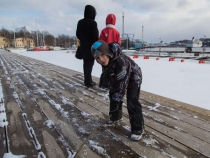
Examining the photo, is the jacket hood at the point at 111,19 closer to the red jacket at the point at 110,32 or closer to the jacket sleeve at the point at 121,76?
the red jacket at the point at 110,32

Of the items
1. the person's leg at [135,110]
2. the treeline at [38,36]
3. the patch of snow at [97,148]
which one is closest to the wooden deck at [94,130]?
the patch of snow at [97,148]

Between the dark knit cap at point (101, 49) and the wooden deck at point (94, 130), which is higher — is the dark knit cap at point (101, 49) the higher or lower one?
the higher one

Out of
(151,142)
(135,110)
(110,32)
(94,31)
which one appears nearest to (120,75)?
(135,110)

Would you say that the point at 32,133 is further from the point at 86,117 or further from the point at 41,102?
the point at 41,102

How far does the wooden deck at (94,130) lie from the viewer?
178 centimetres

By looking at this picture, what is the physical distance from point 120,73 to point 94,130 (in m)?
0.84

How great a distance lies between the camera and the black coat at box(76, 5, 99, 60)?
3.92 meters

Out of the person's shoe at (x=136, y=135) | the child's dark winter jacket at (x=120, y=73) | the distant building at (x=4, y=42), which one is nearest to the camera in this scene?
the child's dark winter jacket at (x=120, y=73)

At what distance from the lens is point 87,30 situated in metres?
3.97

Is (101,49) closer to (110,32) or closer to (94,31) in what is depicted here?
(110,32)

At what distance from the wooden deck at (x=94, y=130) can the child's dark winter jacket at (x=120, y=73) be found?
1.79ft

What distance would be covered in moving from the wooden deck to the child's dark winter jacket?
1.79ft

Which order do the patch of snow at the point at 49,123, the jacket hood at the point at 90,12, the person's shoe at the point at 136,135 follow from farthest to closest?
the jacket hood at the point at 90,12, the patch of snow at the point at 49,123, the person's shoe at the point at 136,135

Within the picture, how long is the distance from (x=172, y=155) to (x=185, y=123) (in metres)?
0.78
